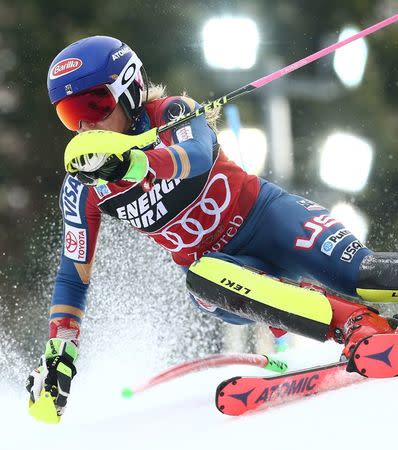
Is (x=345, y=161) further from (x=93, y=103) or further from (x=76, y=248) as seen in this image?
(x=93, y=103)

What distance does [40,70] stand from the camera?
6859mm

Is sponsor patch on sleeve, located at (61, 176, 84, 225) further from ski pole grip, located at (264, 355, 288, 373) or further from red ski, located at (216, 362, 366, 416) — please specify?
ski pole grip, located at (264, 355, 288, 373)

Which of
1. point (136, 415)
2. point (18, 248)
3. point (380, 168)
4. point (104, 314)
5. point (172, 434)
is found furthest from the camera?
point (380, 168)

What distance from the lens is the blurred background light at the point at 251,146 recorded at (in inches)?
265

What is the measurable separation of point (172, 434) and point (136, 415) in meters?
0.61

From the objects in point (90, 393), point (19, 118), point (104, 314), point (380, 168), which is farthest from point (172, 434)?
point (380, 168)

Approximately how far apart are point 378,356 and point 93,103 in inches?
48.1

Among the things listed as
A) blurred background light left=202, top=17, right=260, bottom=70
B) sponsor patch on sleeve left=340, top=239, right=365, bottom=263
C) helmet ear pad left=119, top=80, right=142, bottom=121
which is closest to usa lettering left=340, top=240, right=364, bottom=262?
sponsor patch on sleeve left=340, top=239, right=365, bottom=263

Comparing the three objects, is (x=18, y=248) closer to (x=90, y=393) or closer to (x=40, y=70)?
(x=40, y=70)

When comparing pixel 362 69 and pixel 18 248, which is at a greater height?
pixel 362 69

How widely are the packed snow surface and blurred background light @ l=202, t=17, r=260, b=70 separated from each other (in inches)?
139

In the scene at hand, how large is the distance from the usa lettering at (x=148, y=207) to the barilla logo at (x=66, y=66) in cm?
49

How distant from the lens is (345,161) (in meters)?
7.43

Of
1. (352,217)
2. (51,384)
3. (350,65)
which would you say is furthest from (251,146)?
(51,384)
